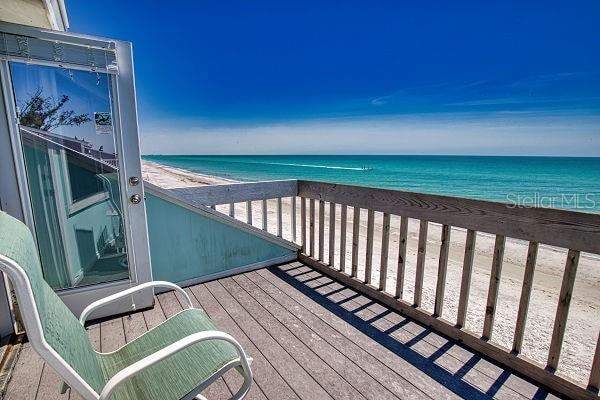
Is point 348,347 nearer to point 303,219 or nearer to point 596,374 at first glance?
point 596,374

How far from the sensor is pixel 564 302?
4.73 ft

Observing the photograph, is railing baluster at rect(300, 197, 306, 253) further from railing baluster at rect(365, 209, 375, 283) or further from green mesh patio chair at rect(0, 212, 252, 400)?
green mesh patio chair at rect(0, 212, 252, 400)

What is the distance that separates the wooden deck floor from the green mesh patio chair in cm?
45

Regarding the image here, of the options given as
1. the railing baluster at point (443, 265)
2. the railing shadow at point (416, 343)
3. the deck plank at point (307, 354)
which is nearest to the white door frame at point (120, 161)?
the deck plank at point (307, 354)

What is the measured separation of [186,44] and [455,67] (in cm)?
2388

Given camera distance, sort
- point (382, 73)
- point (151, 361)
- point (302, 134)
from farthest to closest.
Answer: point (302, 134), point (382, 73), point (151, 361)

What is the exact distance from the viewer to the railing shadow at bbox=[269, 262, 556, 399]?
1.50 m

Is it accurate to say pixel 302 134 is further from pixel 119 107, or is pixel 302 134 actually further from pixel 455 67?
pixel 119 107

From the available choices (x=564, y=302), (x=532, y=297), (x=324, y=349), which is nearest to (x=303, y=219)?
(x=324, y=349)

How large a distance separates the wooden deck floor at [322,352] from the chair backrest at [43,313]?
28.5 inches

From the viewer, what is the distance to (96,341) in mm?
1867

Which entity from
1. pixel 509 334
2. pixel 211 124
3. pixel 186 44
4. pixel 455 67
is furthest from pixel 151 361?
pixel 211 124

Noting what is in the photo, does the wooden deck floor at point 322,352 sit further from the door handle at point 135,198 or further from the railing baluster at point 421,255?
the door handle at point 135,198

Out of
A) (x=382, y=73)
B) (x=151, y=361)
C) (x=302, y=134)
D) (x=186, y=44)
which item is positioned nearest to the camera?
(x=151, y=361)
